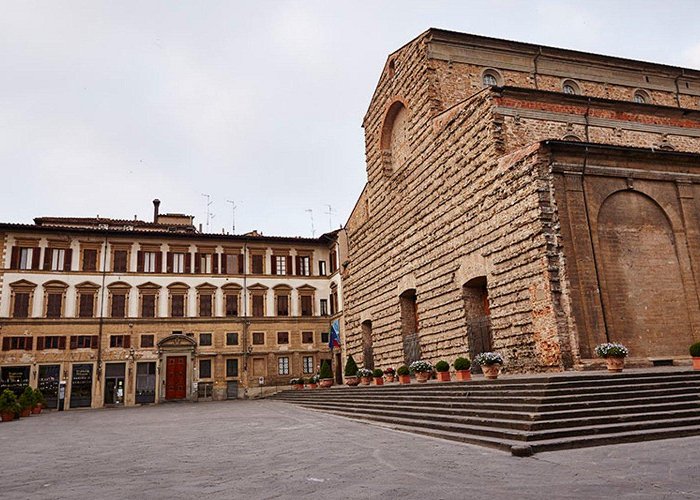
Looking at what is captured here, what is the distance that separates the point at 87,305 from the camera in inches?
1179

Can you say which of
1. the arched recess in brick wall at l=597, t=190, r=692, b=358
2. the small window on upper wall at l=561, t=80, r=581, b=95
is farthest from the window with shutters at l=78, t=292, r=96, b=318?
the small window on upper wall at l=561, t=80, r=581, b=95

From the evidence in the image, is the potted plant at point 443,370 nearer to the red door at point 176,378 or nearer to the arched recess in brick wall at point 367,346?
the arched recess in brick wall at point 367,346

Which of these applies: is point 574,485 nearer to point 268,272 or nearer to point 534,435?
point 534,435

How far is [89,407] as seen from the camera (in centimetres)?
2873

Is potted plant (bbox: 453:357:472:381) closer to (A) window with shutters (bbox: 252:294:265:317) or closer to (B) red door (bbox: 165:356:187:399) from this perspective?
(A) window with shutters (bbox: 252:294:265:317)

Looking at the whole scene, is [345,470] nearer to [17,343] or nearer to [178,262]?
[178,262]

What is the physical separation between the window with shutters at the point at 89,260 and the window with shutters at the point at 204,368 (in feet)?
26.2

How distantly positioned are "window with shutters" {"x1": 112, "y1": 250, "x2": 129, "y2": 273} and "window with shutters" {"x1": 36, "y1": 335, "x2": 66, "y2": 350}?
4.56 metres

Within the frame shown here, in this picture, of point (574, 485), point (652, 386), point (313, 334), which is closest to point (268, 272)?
point (313, 334)

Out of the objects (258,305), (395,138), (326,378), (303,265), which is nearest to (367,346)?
(326,378)

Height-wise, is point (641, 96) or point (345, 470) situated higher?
point (641, 96)

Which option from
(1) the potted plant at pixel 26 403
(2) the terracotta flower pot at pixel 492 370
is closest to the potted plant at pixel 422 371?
(2) the terracotta flower pot at pixel 492 370

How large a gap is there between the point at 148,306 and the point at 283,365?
27.9 feet

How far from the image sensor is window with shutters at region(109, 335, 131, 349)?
29984 millimetres
